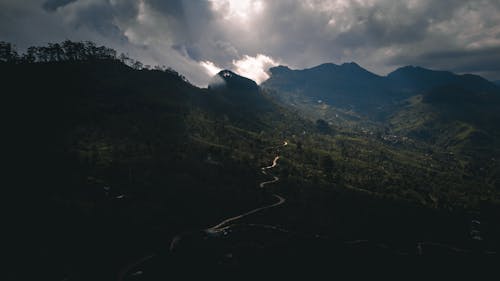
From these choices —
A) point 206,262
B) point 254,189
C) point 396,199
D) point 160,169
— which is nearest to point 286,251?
point 206,262

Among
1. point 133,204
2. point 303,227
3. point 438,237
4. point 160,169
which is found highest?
point 160,169

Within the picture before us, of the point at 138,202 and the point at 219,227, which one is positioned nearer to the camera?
the point at 219,227

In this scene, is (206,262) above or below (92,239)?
below

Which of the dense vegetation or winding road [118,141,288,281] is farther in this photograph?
the dense vegetation

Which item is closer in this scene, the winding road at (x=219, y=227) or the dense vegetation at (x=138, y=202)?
the winding road at (x=219, y=227)

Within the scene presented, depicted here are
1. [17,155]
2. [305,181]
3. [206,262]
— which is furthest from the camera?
[305,181]

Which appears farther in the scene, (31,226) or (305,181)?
(305,181)

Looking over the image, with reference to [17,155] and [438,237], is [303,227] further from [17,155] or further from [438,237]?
[17,155]

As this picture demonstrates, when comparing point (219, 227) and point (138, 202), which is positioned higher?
point (138, 202)

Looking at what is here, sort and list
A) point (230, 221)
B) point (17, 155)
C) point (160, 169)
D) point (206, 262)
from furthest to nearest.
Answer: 1. point (160, 169)
2. point (17, 155)
3. point (230, 221)
4. point (206, 262)
